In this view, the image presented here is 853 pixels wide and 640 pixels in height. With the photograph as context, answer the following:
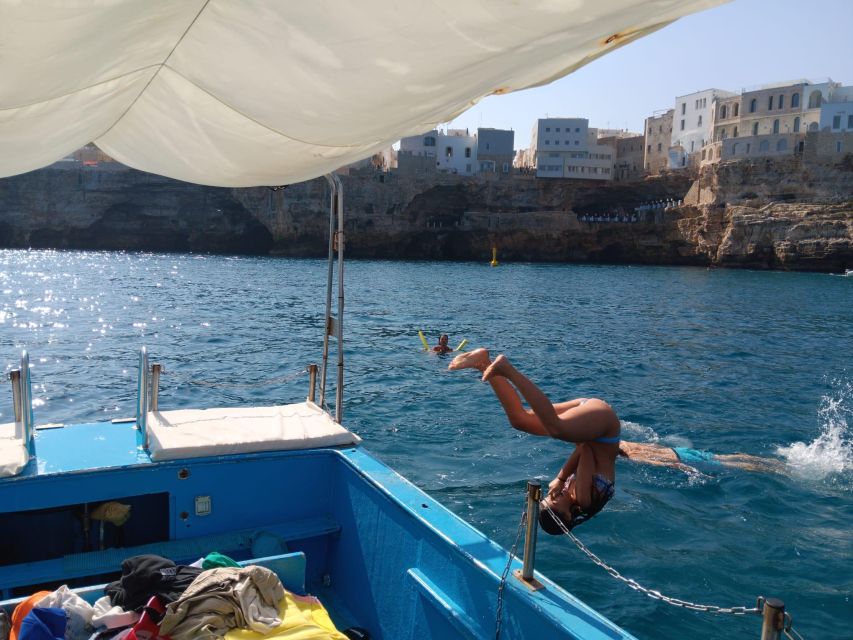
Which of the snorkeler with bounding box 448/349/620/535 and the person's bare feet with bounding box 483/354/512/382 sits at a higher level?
the person's bare feet with bounding box 483/354/512/382

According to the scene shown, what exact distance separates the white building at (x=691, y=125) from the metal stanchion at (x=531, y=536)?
8192 centimetres

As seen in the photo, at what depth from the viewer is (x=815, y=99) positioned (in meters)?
73.6

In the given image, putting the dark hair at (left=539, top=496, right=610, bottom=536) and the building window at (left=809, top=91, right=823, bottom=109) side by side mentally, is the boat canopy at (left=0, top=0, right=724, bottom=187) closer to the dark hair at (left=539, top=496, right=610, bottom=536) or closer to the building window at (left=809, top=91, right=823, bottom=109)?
the dark hair at (left=539, top=496, right=610, bottom=536)

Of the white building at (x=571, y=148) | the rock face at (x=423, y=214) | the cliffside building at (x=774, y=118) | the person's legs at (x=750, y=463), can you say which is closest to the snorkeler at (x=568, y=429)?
the person's legs at (x=750, y=463)

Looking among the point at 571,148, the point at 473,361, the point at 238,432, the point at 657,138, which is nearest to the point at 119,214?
the point at 571,148

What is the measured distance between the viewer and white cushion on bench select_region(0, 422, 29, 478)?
4.14 meters

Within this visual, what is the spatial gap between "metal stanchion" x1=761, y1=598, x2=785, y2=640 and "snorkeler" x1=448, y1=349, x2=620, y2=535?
4.17 feet

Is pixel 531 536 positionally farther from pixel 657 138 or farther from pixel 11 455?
pixel 657 138

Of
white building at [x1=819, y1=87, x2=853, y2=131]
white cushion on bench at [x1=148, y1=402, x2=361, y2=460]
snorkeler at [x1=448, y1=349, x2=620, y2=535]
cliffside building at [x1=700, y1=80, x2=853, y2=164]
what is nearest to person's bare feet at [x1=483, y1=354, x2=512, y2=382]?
snorkeler at [x1=448, y1=349, x2=620, y2=535]

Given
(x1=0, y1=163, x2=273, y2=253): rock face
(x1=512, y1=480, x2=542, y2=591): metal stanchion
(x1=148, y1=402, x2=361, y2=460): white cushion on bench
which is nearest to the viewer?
(x1=512, y1=480, x2=542, y2=591): metal stanchion

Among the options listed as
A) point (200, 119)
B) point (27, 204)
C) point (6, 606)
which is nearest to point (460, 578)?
point (6, 606)

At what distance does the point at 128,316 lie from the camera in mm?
28078

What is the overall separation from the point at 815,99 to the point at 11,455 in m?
85.0

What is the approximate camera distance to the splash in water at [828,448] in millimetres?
10383
